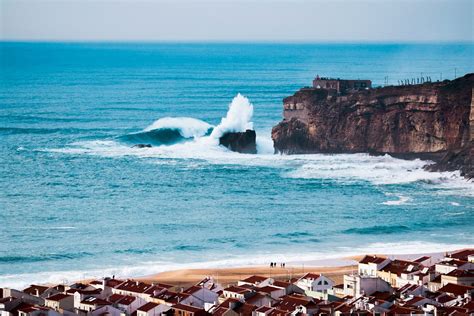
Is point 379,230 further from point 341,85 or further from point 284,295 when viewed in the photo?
point 341,85

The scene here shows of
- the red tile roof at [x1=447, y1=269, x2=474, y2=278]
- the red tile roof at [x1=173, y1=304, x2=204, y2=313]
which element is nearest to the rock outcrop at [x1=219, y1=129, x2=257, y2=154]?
the red tile roof at [x1=447, y1=269, x2=474, y2=278]

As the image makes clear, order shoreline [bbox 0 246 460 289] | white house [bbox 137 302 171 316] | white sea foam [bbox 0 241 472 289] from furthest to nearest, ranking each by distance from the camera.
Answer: white sea foam [bbox 0 241 472 289] → shoreline [bbox 0 246 460 289] → white house [bbox 137 302 171 316]

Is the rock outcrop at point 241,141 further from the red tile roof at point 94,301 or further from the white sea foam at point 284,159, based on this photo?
the red tile roof at point 94,301

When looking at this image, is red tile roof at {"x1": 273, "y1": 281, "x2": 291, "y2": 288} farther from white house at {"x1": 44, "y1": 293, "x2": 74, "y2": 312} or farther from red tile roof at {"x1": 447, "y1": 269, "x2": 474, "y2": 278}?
white house at {"x1": 44, "y1": 293, "x2": 74, "y2": 312}

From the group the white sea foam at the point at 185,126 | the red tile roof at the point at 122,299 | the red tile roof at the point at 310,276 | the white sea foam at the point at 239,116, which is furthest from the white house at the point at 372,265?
the white sea foam at the point at 185,126

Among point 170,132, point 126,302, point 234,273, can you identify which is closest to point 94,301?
point 126,302
